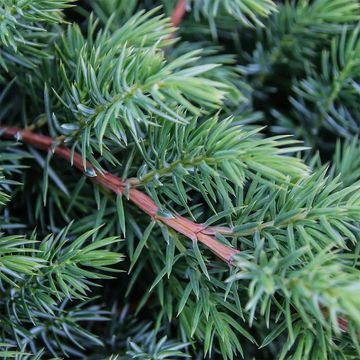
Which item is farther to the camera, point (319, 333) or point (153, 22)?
point (153, 22)

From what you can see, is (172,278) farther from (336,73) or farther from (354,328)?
(336,73)

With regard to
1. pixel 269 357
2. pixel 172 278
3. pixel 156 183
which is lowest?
pixel 269 357

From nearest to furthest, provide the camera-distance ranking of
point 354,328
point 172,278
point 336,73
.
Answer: point 354,328, point 172,278, point 336,73

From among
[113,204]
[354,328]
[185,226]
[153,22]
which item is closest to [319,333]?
[354,328]

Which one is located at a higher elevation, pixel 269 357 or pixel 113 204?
pixel 113 204
